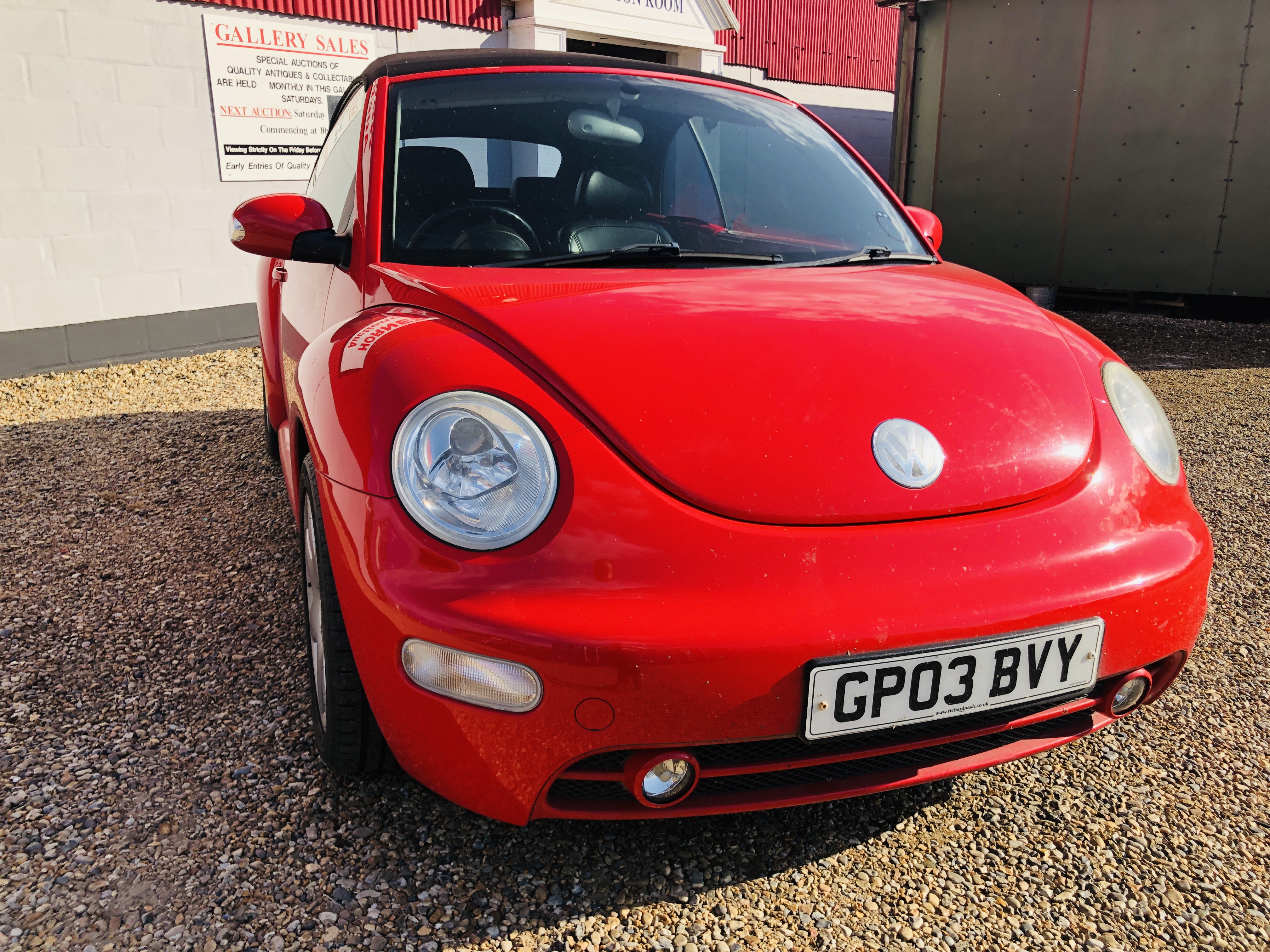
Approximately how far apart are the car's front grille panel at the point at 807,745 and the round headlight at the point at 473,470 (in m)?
0.37

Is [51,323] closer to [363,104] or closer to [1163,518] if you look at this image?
[363,104]

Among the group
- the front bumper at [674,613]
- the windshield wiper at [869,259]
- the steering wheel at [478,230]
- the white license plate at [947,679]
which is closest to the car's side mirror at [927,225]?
the windshield wiper at [869,259]

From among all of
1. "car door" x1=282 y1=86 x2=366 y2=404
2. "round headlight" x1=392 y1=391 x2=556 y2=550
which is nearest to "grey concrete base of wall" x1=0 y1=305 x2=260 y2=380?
"car door" x1=282 y1=86 x2=366 y2=404

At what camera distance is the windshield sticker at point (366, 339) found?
1638 mm

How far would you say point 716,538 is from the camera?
138cm

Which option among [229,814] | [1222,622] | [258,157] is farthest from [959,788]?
[258,157]

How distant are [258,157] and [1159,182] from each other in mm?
7081

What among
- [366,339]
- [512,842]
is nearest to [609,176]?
[366,339]

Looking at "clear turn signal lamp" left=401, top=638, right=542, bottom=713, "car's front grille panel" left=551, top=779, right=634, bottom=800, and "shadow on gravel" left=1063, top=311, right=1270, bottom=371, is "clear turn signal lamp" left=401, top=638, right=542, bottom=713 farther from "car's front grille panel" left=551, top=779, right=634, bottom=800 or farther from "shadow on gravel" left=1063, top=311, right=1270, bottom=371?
"shadow on gravel" left=1063, top=311, right=1270, bottom=371

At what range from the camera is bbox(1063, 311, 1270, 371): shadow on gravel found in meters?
6.36

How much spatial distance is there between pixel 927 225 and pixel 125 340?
18.1 feet

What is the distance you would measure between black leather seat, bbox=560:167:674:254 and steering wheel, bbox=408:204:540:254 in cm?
9

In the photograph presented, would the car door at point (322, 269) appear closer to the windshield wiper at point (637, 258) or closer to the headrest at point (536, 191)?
the headrest at point (536, 191)

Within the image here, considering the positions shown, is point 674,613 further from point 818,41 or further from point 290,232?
point 818,41
